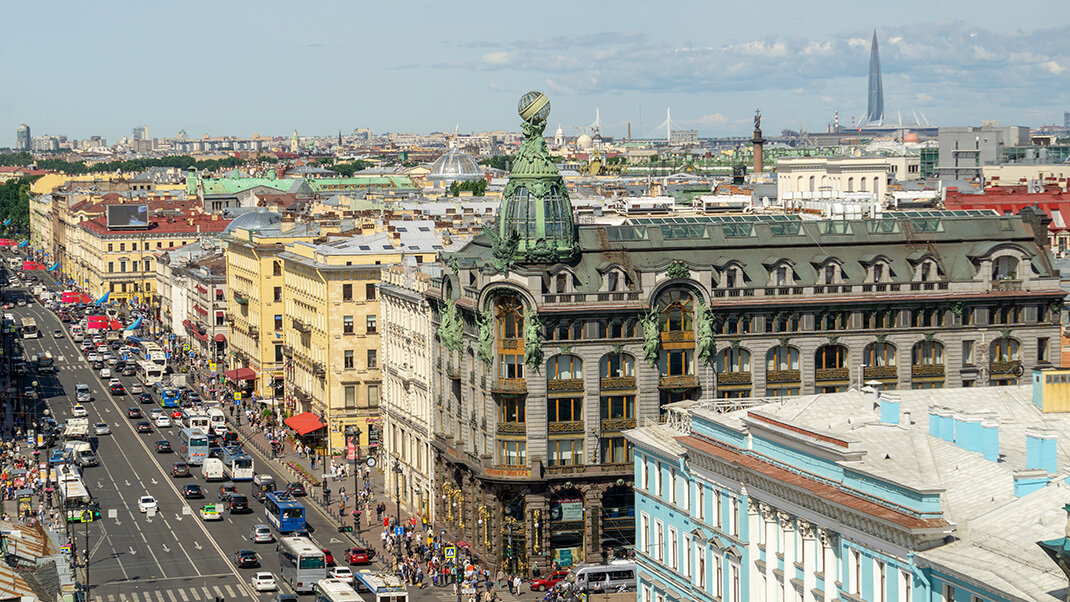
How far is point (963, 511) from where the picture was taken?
211ft

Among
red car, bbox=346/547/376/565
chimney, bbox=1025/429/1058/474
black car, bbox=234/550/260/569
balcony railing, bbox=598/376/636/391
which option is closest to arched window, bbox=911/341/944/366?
balcony railing, bbox=598/376/636/391

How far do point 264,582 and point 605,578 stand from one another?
21.1 metres

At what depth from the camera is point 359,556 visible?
120312mm

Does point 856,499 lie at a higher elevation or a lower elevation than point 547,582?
higher

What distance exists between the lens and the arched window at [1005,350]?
4656 inches

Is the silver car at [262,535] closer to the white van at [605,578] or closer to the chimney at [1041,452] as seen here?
the white van at [605,578]

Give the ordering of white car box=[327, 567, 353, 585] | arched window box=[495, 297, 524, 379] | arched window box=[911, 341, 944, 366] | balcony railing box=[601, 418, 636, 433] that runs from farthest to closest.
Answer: arched window box=[911, 341, 944, 366], balcony railing box=[601, 418, 636, 433], arched window box=[495, 297, 524, 379], white car box=[327, 567, 353, 585]

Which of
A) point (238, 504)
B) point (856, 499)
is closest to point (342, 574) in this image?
point (238, 504)

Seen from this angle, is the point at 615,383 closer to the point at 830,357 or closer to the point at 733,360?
the point at 733,360

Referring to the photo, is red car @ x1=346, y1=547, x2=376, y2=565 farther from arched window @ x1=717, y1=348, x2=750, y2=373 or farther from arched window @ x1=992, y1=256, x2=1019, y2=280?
arched window @ x1=992, y1=256, x2=1019, y2=280

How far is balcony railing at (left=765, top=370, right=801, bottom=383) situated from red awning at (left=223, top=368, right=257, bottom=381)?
8859 cm

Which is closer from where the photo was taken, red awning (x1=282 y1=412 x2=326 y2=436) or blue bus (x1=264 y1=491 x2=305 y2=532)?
blue bus (x1=264 y1=491 x2=305 y2=532)

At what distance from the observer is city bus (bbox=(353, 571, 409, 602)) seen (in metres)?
106

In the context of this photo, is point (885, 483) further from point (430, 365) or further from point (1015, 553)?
point (430, 365)
